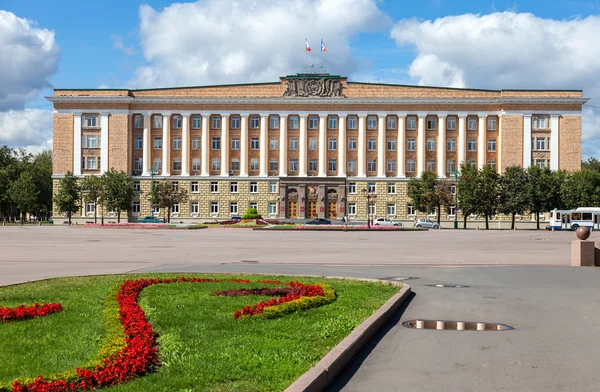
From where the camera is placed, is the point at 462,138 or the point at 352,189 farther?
the point at 352,189

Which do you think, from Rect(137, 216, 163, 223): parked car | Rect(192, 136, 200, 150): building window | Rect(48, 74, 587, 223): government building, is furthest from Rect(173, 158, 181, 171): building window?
Rect(137, 216, 163, 223): parked car

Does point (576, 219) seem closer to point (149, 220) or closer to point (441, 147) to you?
point (441, 147)

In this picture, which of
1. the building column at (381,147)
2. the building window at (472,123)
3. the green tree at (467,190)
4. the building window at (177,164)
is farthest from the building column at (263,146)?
the building window at (472,123)

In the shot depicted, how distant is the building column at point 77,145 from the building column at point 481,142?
57.5 meters

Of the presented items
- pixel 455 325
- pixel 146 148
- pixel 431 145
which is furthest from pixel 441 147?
pixel 455 325

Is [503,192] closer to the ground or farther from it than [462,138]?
closer to the ground

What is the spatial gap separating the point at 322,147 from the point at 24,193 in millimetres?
47164

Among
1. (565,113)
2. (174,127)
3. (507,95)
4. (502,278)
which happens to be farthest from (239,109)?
(502,278)

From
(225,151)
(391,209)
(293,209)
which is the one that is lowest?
(293,209)

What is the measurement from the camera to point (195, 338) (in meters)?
8.46

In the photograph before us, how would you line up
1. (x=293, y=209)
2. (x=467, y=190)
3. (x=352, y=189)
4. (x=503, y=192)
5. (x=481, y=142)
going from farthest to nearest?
(x=352, y=189), (x=293, y=209), (x=481, y=142), (x=503, y=192), (x=467, y=190)

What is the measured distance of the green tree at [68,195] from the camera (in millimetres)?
85188

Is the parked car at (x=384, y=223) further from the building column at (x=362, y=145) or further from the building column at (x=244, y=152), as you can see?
the building column at (x=244, y=152)

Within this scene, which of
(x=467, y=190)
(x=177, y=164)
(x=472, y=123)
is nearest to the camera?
(x=467, y=190)
